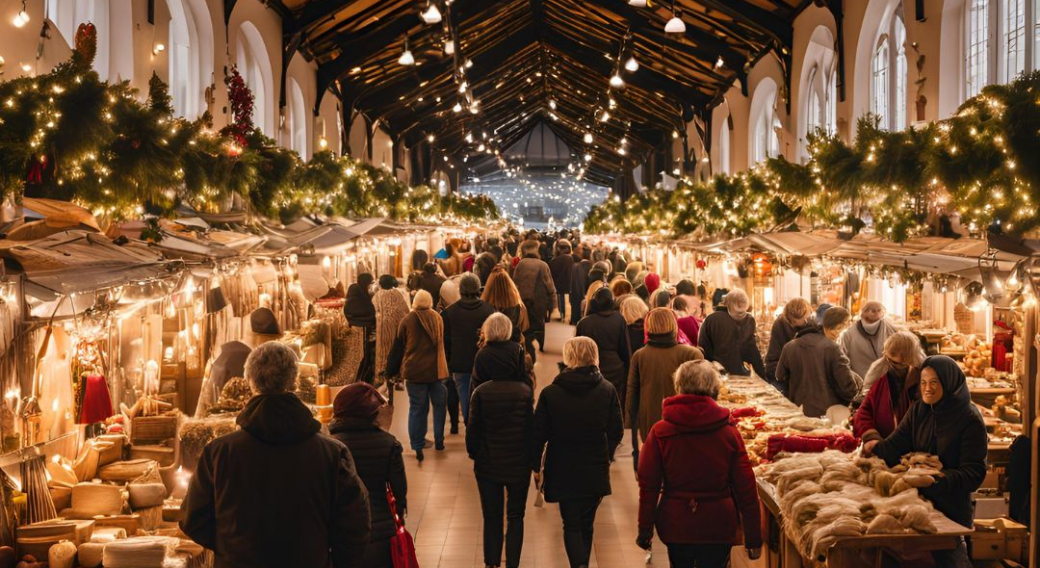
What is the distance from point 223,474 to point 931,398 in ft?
8.97

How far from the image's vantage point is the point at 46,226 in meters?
4.92

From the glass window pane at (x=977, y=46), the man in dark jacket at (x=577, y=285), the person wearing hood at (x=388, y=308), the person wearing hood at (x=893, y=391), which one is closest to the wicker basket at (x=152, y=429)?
the person wearing hood at (x=388, y=308)

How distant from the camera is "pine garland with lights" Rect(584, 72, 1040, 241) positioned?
200 inches

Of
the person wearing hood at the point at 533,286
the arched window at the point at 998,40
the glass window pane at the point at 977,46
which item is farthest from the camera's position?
the person wearing hood at the point at 533,286

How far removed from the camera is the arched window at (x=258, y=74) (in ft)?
42.9

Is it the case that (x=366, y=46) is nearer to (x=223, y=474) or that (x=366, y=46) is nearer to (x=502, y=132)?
(x=223, y=474)

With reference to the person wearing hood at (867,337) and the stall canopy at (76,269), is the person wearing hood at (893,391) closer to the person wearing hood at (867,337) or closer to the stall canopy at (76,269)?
the person wearing hood at (867,337)

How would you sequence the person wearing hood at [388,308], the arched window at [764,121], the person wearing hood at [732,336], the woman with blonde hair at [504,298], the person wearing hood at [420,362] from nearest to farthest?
the person wearing hood at [732,336] < the person wearing hood at [420,362] < the woman with blonde hair at [504,298] < the person wearing hood at [388,308] < the arched window at [764,121]

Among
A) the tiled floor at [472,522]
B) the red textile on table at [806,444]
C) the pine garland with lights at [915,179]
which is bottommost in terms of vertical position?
the tiled floor at [472,522]

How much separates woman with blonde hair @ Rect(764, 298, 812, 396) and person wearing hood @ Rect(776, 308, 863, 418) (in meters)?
0.37

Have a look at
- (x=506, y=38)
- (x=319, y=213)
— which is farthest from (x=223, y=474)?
(x=506, y=38)

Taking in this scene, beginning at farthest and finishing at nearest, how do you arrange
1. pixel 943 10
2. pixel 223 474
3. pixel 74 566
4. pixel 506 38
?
pixel 506 38
pixel 943 10
pixel 74 566
pixel 223 474

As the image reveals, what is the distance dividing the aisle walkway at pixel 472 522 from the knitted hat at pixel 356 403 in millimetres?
1900

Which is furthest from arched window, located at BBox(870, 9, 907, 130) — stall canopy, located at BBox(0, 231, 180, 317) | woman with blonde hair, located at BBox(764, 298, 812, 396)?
stall canopy, located at BBox(0, 231, 180, 317)
